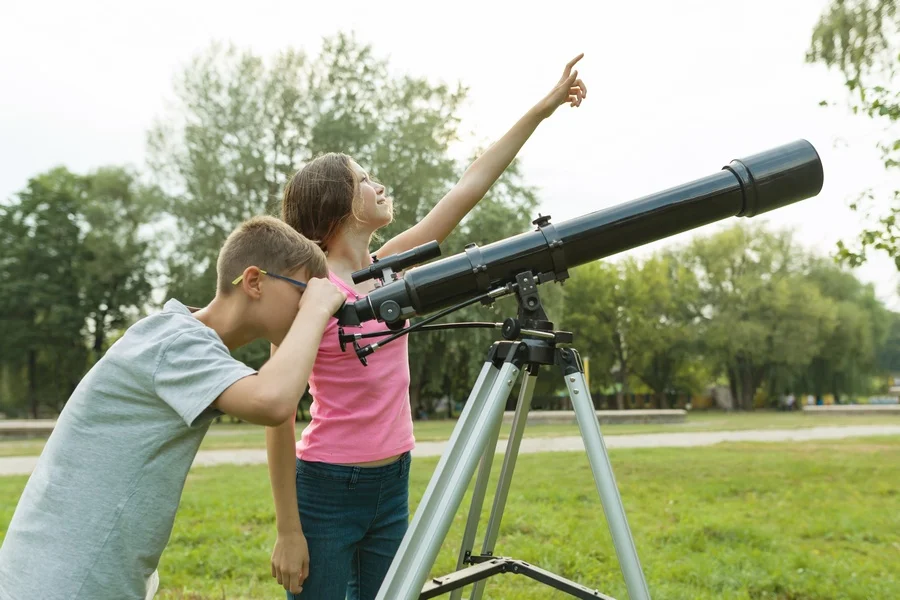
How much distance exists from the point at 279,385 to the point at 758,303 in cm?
4920

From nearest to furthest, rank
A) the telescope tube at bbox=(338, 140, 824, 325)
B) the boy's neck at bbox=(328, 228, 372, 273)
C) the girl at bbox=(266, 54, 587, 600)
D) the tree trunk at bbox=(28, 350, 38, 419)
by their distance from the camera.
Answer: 1. the telescope tube at bbox=(338, 140, 824, 325)
2. the girl at bbox=(266, 54, 587, 600)
3. the boy's neck at bbox=(328, 228, 372, 273)
4. the tree trunk at bbox=(28, 350, 38, 419)

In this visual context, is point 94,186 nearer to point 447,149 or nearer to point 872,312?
point 447,149

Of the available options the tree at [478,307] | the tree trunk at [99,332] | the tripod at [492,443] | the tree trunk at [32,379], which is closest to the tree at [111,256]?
the tree trunk at [99,332]

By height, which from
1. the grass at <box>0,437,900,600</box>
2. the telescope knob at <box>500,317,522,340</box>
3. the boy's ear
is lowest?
the grass at <box>0,437,900,600</box>

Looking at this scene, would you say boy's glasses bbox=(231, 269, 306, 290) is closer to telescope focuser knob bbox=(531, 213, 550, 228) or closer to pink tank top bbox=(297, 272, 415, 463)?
pink tank top bbox=(297, 272, 415, 463)

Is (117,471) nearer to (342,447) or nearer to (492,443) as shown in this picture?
(342,447)

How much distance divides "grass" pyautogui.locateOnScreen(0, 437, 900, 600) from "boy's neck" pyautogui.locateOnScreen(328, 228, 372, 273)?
249 centimetres

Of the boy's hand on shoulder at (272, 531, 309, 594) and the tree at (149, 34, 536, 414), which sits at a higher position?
the tree at (149, 34, 536, 414)

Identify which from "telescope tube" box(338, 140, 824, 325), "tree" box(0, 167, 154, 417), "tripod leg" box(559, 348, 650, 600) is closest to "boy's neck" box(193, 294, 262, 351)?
"telescope tube" box(338, 140, 824, 325)

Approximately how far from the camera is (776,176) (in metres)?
2.04

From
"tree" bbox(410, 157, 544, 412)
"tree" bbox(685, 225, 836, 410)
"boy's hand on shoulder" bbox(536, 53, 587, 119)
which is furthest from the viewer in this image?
"tree" bbox(685, 225, 836, 410)

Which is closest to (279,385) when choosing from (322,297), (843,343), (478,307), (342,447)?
(322,297)

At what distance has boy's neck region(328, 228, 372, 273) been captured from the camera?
7.88 feet

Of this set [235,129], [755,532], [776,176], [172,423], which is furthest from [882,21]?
[235,129]
